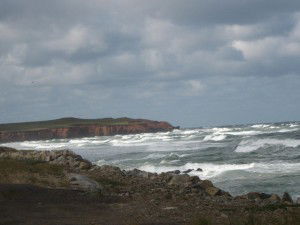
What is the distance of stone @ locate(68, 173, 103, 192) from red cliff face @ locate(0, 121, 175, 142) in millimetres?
106331

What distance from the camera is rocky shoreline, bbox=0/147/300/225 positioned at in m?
11.7

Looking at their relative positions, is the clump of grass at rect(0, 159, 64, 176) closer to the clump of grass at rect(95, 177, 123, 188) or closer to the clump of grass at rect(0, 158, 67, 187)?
the clump of grass at rect(0, 158, 67, 187)

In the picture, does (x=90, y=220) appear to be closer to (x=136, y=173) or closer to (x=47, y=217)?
(x=47, y=217)

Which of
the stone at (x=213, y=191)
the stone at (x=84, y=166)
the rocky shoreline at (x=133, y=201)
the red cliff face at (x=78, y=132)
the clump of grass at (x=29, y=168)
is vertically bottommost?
the stone at (x=213, y=191)

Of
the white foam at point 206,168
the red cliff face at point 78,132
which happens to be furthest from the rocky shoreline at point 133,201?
the red cliff face at point 78,132

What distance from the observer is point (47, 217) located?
12.0 meters

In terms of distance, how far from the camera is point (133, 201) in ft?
48.7

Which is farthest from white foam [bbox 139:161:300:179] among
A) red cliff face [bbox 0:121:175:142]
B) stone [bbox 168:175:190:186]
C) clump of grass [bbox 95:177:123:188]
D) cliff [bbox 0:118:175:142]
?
red cliff face [bbox 0:121:175:142]

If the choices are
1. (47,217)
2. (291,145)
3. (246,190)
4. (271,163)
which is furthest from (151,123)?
(47,217)

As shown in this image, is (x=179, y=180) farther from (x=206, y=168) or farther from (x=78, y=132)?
(x=78, y=132)

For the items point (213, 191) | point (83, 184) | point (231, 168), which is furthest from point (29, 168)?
point (231, 168)

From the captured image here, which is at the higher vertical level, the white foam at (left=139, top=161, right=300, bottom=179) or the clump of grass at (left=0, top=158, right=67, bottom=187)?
the clump of grass at (left=0, top=158, right=67, bottom=187)

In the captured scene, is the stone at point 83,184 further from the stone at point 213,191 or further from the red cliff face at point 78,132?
the red cliff face at point 78,132

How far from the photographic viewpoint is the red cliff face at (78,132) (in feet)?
408
